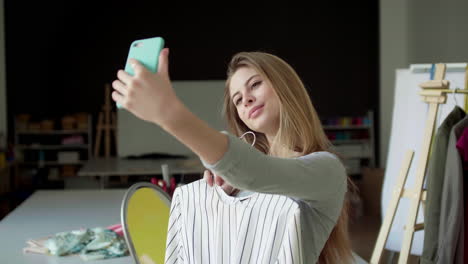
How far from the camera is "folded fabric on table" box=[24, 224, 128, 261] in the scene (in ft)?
8.01

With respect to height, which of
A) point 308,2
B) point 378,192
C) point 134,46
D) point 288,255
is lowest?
point 378,192

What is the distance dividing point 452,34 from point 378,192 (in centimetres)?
212

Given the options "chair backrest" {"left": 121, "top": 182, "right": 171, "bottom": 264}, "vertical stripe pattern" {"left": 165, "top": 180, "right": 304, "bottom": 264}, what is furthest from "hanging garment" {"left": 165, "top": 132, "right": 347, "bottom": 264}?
"chair backrest" {"left": 121, "top": 182, "right": 171, "bottom": 264}

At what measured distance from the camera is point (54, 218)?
131 inches

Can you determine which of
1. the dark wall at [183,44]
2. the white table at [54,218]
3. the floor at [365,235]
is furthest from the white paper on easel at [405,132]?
the dark wall at [183,44]

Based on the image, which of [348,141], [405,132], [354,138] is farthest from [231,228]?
[354,138]

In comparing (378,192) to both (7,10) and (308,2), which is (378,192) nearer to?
(308,2)

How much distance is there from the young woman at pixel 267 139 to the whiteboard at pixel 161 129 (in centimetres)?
668

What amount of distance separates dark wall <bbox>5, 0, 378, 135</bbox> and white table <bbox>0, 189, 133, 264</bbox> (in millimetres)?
4479

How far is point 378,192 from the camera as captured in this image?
7.30m

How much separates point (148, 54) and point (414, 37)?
25.2 feet

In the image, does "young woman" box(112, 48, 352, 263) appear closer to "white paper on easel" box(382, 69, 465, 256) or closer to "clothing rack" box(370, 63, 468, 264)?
"clothing rack" box(370, 63, 468, 264)

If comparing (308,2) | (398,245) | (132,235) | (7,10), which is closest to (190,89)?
(308,2)

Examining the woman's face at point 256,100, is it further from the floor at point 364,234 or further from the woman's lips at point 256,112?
the floor at point 364,234
